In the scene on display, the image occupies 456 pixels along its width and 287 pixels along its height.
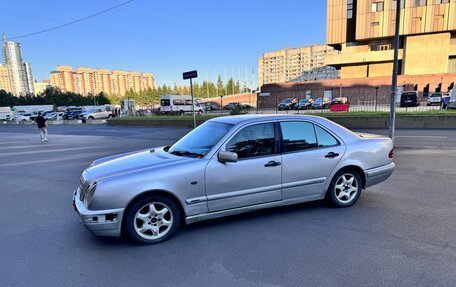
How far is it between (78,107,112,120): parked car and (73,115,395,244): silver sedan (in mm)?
39534

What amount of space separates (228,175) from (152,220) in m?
1.06

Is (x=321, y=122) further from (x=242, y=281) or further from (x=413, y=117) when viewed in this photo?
(x=413, y=117)

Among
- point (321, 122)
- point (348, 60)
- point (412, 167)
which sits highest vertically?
point (348, 60)

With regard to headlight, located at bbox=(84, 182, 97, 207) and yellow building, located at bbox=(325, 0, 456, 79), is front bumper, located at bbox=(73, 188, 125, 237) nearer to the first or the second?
headlight, located at bbox=(84, 182, 97, 207)

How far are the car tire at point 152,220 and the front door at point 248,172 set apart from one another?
0.48 metres

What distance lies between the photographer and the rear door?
4.02 metres

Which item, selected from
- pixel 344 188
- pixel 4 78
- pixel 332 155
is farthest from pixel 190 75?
pixel 4 78

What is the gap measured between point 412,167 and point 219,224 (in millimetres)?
5636

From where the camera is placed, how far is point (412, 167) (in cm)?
712

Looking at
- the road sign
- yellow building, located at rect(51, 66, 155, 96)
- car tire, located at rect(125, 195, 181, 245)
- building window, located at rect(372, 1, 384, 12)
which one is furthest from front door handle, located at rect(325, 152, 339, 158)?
yellow building, located at rect(51, 66, 155, 96)

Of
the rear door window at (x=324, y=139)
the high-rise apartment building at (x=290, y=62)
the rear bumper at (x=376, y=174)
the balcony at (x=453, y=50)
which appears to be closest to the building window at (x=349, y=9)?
the balcony at (x=453, y=50)

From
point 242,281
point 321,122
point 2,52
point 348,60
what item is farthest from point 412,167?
point 2,52

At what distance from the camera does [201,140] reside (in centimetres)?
411

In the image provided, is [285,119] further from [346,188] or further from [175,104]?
[175,104]
